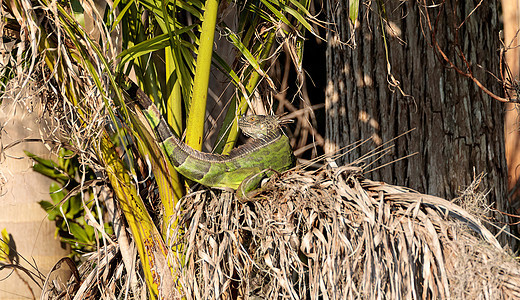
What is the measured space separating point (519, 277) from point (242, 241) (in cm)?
80

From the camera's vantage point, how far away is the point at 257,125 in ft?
5.82

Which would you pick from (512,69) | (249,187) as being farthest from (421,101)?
(249,187)

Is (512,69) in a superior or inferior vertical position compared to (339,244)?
superior

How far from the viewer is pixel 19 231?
2.75m

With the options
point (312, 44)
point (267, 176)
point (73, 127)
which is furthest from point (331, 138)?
point (73, 127)

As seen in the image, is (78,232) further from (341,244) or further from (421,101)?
(421,101)

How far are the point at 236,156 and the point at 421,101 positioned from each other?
4.35ft

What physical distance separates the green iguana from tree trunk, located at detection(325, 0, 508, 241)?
100cm

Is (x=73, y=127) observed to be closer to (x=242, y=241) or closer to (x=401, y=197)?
(x=242, y=241)

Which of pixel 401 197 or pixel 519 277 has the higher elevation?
pixel 401 197

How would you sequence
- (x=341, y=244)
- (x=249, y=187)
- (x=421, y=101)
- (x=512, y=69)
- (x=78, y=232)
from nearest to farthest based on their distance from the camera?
(x=341, y=244) < (x=249, y=187) < (x=421, y=101) < (x=78, y=232) < (x=512, y=69)

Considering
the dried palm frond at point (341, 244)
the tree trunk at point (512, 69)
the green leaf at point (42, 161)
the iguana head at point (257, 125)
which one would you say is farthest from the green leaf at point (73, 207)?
the tree trunk at point (512, 69)

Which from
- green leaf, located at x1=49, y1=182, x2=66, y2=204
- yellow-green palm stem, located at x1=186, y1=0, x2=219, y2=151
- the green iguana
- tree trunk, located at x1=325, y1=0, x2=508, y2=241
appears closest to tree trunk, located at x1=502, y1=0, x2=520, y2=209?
tree trunk, located at x1=325, y1=0, x2=508, y2=241

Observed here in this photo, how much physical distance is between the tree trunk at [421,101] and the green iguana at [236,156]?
100 centimetres
